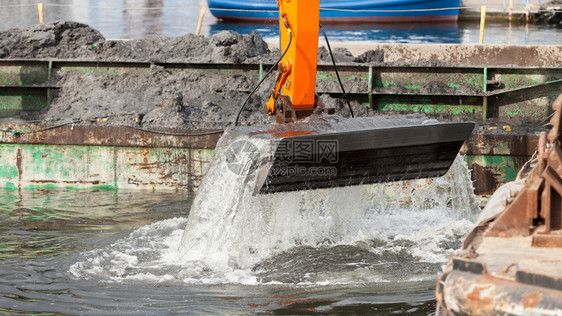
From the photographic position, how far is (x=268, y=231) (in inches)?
322

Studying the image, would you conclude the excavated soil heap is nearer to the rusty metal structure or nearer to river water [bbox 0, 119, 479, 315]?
river water [bbox 0, 119, 479, 315]

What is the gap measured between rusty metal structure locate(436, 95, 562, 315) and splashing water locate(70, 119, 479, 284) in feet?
7.24

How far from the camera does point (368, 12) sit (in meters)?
39.0

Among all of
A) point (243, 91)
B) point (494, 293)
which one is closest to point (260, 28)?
point (243, 91)

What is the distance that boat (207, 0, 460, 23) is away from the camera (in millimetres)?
37875

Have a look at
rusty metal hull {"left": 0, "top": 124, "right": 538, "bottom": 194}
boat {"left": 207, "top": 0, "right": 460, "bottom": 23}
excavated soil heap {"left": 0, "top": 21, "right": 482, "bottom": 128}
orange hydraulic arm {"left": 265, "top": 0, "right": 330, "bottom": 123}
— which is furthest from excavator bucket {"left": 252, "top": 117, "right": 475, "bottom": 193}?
boat {"left": 207, "top": 0, "right": 460, "bottom": 23}

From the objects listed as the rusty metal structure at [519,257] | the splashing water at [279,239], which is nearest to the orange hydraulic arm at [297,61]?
the splashing water at [279,239]

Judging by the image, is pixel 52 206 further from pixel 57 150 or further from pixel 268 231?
pixel 268 231

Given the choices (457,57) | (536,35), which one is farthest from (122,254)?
(536,35)

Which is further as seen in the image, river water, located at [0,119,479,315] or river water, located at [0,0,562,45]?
river water, located at [0,0,562,45]

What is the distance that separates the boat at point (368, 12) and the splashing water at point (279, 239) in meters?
29.4

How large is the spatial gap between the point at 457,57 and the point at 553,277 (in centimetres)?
1140

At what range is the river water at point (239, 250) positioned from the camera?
6.59m

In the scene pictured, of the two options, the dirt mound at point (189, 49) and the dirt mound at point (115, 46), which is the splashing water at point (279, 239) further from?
the dirt mound at point (115, 46)
